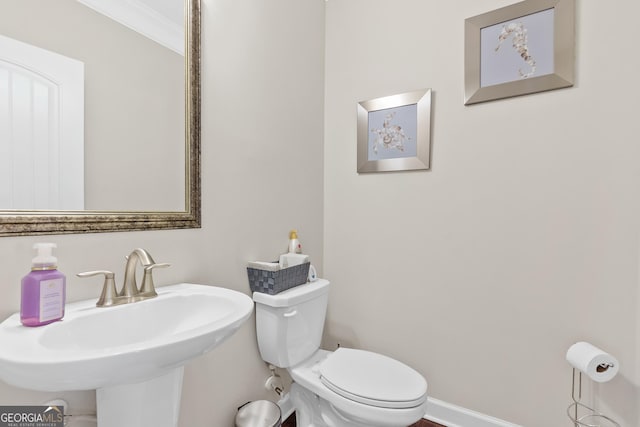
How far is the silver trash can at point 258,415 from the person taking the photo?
118cm

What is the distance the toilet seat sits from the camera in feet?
3.51

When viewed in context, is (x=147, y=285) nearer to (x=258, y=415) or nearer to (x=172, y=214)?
(x=172, y=214)

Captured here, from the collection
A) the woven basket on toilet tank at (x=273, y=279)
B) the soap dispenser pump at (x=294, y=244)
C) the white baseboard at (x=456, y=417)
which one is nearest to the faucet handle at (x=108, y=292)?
the woven basket on toilet tank at (x=273, y=279)

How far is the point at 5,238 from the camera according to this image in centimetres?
72

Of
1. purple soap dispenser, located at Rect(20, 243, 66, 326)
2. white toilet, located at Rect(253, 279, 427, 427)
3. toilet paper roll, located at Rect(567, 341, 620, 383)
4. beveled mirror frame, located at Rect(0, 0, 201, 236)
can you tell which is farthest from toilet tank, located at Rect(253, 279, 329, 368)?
toilet paper roll, located at Rect(567, 341, 620, 383)

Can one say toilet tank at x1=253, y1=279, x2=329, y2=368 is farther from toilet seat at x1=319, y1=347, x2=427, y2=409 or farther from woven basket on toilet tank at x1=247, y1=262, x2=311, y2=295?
toilet seat at x1=319, y1=347, x2=427, y2=409

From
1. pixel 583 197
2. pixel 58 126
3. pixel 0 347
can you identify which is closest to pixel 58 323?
pixel 0 347

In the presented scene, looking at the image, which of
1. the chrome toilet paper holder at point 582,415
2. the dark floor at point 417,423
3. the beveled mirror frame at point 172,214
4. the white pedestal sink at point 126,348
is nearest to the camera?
the white pedestal sink at point 126,348

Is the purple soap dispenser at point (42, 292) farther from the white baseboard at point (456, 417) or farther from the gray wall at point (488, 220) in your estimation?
the white baseboard at point (456, 417)

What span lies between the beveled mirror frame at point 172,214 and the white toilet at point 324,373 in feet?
1.53

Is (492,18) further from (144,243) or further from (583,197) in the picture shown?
(144,243)

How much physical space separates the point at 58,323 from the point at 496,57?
1.78 metres

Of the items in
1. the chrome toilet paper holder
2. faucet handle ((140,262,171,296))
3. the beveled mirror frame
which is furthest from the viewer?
the chrome toilet paper holder

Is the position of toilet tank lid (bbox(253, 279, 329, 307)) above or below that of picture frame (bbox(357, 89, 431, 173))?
below
